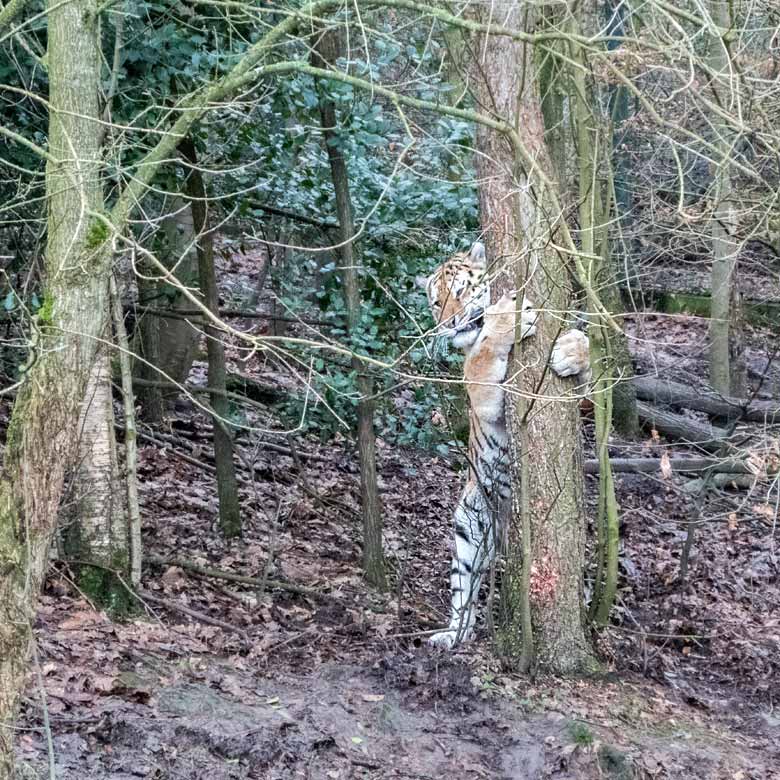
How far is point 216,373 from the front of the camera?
8.56 metres

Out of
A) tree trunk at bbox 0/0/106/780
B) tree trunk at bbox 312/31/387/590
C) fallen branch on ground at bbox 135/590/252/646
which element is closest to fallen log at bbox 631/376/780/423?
tree trunk at bbox 312/31/387/590

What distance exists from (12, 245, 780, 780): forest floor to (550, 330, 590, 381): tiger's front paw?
1.52 ft

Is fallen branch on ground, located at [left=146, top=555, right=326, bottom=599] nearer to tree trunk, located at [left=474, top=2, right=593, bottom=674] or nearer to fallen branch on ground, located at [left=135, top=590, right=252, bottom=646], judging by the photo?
fallen branch on ground, located at [left=135, top=590, right=252, bottom=646]

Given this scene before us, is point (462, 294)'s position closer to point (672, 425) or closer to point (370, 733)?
point (370, 733)

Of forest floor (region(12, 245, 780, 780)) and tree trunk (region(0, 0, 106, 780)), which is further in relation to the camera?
forest floor (region(12, 245, 780, 780))

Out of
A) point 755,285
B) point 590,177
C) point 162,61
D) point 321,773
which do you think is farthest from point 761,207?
point 755,285

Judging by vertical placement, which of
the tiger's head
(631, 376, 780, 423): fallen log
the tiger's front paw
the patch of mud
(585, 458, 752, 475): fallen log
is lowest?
the patch of mud

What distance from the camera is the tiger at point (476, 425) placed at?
6.93 meters

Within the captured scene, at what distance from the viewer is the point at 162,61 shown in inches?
291

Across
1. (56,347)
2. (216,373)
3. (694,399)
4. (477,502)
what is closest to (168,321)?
(216,373)

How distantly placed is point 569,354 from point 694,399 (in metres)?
8.17

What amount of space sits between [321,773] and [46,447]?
241cm

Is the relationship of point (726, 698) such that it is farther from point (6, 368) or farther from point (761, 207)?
point (6, 368)

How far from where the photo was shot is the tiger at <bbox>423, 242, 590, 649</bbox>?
22.7 ft
